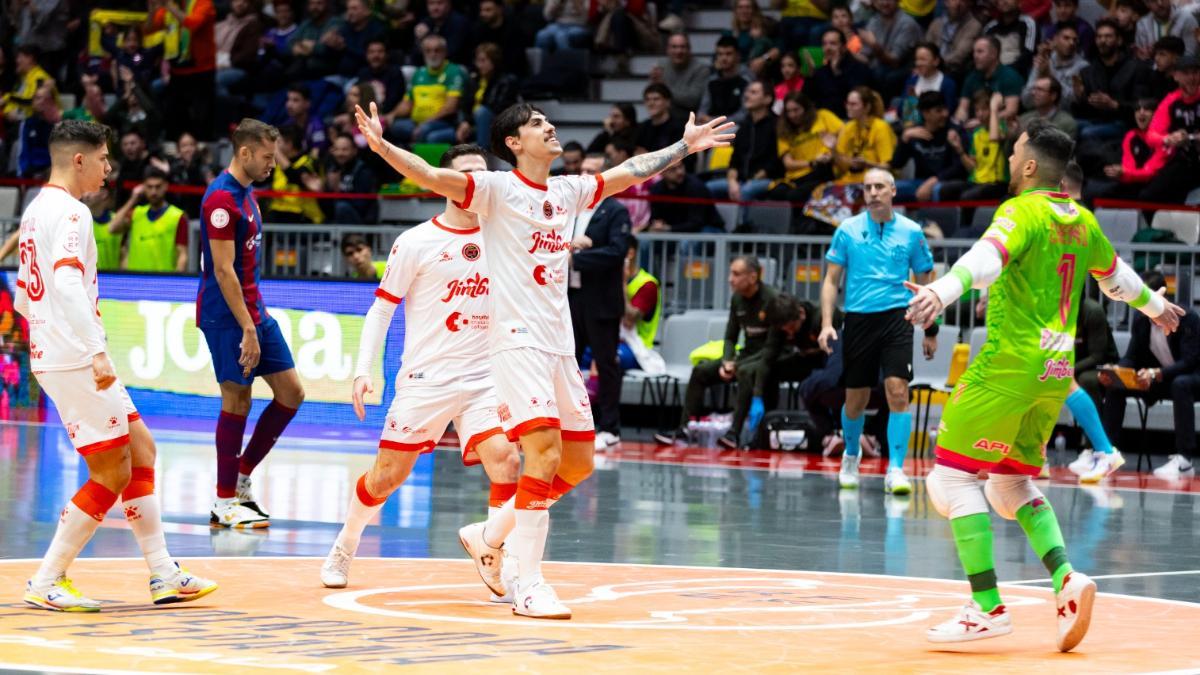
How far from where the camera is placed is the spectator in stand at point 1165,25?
1892 centimetres

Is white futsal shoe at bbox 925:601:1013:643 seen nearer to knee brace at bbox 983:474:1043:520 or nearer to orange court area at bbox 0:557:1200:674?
orange court area at bbox 0:557:1200:674

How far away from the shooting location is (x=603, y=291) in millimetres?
Result: 16922

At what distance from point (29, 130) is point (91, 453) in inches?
716

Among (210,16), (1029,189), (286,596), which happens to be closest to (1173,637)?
(1029,189)

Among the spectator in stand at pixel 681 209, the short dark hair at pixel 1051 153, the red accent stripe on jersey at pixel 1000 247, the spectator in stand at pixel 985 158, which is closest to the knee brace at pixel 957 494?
the red accent stripe on jersey at pixel 1000 247

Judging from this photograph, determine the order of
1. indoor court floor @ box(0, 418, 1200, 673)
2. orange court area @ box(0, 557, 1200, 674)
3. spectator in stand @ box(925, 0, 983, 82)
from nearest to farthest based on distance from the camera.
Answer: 1. orange court area @ box(0, 557, 1200, 674)
2. indoor court floor @ box(0, 418, 1200, 673)
3. spectator in stand @ box(925, 0, 983, 82)

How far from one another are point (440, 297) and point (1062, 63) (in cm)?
1200

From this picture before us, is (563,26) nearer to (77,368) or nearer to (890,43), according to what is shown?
(890,43)

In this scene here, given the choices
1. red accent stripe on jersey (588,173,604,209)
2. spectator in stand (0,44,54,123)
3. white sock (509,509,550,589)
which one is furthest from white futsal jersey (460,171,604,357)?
spectator in stand (0,44,54,123)

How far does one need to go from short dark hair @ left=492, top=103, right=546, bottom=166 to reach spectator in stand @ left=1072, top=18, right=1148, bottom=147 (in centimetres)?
1155

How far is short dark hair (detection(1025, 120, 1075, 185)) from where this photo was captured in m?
7.44

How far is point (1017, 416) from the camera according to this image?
7.21 m

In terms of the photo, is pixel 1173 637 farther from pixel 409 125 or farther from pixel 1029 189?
pixel 409 125

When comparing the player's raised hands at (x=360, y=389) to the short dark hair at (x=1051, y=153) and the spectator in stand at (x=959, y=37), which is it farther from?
the spectator in stand at (x=959, y=37)
